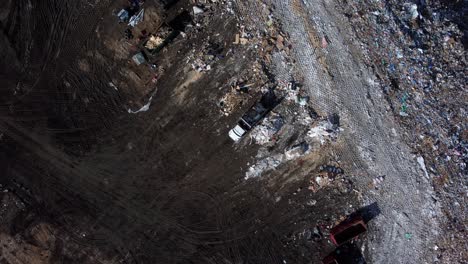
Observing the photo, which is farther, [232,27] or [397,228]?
[232,27]

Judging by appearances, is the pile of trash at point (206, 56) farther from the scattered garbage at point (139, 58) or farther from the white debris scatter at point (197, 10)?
the scattered garbage at point (139, 58)

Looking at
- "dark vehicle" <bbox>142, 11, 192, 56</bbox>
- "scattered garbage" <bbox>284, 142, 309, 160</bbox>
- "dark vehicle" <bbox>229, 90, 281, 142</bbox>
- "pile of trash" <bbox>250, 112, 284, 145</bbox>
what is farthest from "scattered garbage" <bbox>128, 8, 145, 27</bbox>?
"scattered garbage" <bbox>284, 142, 309, 160</bbox>

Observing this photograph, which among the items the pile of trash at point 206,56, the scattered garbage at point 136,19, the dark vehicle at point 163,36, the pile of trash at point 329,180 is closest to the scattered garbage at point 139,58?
the dark vehicle at point 163,36

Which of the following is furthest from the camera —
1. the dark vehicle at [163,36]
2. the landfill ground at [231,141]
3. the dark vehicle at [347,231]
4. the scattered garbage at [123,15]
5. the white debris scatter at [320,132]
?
the scattered garbage at [123,15]

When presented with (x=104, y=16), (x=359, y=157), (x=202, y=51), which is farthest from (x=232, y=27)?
(x=359, y=157)

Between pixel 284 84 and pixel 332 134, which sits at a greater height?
pixel 284 84

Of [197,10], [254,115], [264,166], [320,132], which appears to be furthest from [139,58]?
[320,132]

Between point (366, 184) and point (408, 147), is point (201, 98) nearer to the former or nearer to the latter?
point (366, 184)
